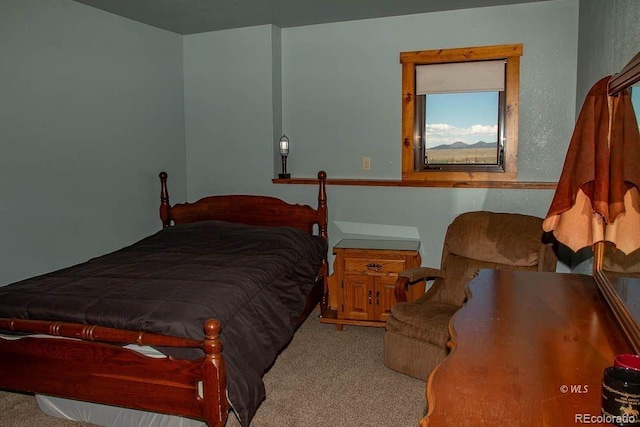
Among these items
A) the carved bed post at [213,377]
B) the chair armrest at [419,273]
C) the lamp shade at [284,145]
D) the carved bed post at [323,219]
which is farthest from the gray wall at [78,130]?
the chair armrest at [419,273]

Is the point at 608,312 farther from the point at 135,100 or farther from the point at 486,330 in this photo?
the point at 135,100

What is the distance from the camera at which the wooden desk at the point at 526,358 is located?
3.54 feet

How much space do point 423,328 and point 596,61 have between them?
177 cm

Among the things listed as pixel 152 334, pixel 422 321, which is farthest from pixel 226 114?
pixel 152 334

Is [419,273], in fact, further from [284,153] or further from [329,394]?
[284,153]

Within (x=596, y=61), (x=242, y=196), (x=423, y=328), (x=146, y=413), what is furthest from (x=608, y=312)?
(x=242, y=196)

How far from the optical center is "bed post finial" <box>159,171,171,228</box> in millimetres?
4254

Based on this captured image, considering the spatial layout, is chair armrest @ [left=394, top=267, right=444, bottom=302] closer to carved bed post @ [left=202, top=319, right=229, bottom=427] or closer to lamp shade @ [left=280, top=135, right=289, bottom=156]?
carved bed post @ [left=202, top=319, right=229, bottom=427]

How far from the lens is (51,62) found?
11.2 ft

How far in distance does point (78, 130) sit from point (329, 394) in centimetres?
248

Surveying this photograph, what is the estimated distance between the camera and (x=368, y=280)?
3717mm

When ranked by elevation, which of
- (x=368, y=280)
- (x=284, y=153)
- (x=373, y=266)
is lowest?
(x=368, y=280)

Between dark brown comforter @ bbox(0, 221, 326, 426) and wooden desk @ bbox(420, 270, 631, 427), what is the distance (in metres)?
1.13

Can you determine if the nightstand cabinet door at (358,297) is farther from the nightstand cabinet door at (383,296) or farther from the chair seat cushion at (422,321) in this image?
the chair seat cushion at (422,321)
